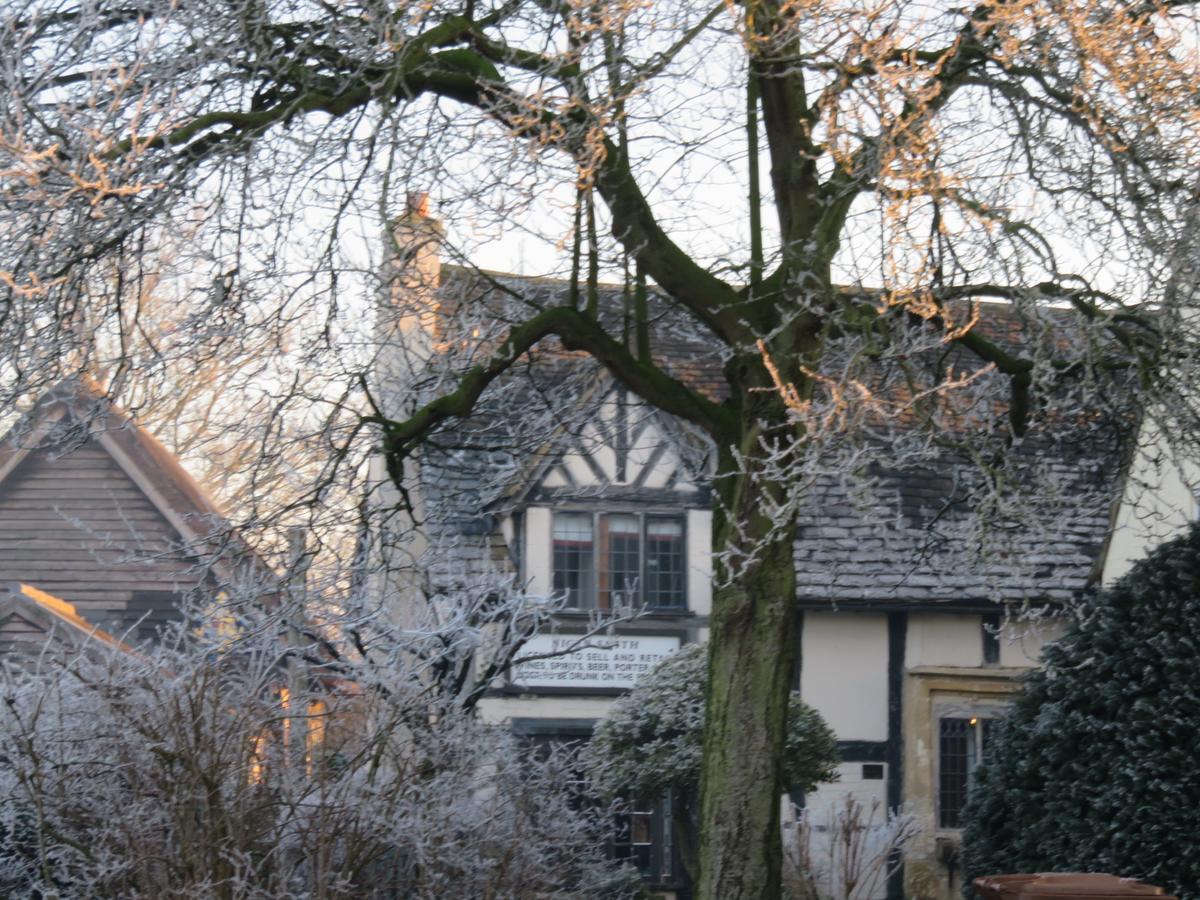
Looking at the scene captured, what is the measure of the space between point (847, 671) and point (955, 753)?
185 cm

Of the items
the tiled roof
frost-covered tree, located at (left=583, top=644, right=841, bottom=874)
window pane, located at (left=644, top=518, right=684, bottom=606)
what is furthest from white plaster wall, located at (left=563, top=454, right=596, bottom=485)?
frost-covered tree, located at (left=583, top=644, right=841, bottom=874)

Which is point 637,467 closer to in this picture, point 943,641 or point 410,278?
point 943,641

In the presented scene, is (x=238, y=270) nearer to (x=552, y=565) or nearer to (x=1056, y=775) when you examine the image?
(x=1056, y=775)

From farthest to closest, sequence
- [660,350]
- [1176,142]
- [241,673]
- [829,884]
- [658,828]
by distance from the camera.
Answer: [660,350] → [658,828] → [829,884] → [1176,142] → [241,673]

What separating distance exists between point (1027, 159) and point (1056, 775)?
4016 mm

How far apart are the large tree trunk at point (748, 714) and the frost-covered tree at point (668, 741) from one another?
805cm

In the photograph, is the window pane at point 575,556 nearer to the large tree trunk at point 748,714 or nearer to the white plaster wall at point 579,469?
the white plaster wall at point 579,469

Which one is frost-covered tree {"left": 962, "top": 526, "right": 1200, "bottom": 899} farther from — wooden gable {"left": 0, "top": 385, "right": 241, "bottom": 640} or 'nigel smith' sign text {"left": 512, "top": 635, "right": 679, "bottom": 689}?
wooden gable {"left": 0, "top": 385, "right": 241, "bottom": 640}

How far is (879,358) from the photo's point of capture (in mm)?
9477

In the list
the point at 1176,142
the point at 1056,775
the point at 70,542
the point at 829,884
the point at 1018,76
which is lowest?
the point at 829,884

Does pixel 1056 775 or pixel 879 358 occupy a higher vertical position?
pixel 879 358

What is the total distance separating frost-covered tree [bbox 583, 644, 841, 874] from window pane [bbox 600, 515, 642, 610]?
8.51ft

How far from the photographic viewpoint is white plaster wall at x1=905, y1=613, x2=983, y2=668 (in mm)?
21359

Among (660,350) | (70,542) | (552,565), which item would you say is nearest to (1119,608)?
(552,565)
